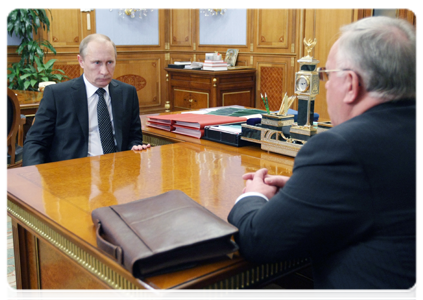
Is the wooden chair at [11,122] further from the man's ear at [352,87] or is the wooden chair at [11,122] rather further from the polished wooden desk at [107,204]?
the man's ear at [352,87]

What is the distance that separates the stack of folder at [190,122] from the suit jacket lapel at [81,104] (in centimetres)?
46

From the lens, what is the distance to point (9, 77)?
22.0ft

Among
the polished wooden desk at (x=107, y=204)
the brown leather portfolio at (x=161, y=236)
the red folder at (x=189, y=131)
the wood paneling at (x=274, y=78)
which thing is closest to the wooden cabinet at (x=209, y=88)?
the wood paneling at (x=274, y=78)

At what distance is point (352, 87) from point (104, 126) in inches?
75.2

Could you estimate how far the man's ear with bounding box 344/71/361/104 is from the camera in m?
1.13

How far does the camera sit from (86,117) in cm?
273

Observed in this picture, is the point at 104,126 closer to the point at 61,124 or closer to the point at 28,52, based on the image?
the point at 61,124

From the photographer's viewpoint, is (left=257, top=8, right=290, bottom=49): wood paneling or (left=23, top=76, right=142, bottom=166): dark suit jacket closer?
(left=23, top=76, right=142, bottom=166): dark suit jacket

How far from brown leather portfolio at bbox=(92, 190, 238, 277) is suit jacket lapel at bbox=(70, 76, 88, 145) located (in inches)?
60.0

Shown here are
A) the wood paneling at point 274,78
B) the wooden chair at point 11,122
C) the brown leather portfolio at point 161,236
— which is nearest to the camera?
the brown leather portfolio at point 161,236

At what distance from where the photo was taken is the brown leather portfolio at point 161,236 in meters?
1.06

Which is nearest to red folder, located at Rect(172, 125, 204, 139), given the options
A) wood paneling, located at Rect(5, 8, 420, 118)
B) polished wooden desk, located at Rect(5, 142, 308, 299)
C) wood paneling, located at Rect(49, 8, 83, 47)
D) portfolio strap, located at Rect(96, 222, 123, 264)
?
polished wooden desk, located at Rect(5, 142, 308, 299)

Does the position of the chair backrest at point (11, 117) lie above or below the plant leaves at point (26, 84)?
below

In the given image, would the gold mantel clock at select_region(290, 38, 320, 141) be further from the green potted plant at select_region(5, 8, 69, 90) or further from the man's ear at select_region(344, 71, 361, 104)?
the green potted plant at select_region(5, 8, 69, 90)
